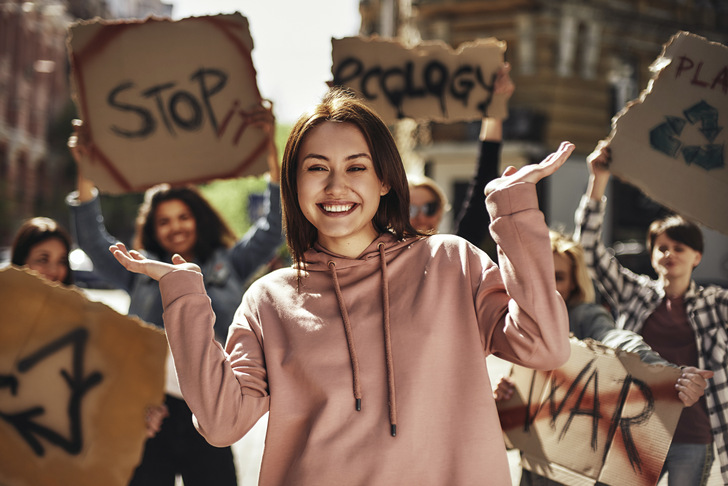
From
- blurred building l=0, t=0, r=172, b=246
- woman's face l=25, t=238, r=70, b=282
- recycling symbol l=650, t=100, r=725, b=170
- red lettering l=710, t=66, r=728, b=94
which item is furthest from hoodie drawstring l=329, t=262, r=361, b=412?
blurred building l=0, t=0, r=172, b=246

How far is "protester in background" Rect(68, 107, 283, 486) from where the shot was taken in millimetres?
2922

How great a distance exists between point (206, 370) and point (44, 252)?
2.07 meters

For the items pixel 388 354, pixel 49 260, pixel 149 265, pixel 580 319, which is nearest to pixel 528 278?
pixel 388 354

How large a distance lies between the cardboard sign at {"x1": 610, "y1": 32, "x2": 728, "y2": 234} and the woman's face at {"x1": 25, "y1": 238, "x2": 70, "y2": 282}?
91.7 inches

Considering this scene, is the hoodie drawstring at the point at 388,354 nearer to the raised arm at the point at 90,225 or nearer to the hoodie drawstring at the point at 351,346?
the hoodie drawstring at the point at 351,346

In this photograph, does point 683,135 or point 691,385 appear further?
point 683,135

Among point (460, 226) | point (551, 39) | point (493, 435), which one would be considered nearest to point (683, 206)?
point (460, 226)

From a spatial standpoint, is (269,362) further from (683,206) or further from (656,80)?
(656,80)

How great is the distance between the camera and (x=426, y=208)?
11.0 feet

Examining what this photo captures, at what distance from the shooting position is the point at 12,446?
8.88 ft

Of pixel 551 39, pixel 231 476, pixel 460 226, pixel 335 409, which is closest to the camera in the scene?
pixel 335 409

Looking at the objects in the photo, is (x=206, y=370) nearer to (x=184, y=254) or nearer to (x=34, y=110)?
(x=184, y=254)

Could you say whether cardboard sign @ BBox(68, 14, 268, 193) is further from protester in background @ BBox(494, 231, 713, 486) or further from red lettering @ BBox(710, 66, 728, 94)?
red lettering @ BBox(710, 66, 728, 94)

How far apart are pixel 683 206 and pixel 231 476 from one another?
6.41ft
